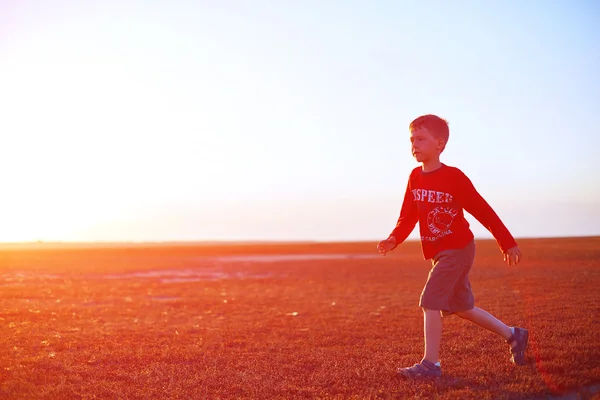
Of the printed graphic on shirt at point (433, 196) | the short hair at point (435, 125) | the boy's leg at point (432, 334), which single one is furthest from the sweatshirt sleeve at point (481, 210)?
the boy's leg at point (432, 334)

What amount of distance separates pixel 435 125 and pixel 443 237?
130cm

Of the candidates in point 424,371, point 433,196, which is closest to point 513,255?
point 433,196

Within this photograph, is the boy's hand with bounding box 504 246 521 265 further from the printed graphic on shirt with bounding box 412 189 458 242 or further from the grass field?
the grass field

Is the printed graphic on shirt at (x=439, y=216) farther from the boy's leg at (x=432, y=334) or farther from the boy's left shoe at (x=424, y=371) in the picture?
the boy's left shoe at (x=424, y=371)

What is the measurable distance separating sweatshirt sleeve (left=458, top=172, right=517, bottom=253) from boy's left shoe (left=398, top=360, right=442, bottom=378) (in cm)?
150

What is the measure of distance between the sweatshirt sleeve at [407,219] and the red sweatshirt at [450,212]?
Answer: 36 centimetres

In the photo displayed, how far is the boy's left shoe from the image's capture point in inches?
214

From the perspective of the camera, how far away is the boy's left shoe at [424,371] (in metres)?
5.43

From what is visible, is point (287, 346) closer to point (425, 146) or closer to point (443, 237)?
point (443, 237)

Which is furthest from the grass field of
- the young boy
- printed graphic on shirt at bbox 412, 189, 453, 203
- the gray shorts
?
printed graphic on shirt at bbox 412, 189, 453, 203

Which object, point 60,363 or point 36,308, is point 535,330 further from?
point 36,308

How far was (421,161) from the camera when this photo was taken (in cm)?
582

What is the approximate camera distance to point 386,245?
5.90 meters

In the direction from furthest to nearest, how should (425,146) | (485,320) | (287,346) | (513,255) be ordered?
(287,346) < (485,320) < (425,146) < (513,255)
